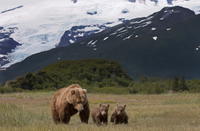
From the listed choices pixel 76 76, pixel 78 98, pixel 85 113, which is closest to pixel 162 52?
pixel 76 76

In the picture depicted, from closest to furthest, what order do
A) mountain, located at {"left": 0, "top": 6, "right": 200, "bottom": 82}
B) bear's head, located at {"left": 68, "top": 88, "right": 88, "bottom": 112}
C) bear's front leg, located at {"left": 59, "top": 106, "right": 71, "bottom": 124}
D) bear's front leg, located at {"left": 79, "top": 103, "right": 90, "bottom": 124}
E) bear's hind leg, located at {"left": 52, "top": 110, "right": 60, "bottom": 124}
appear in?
1. bear's head, located at {"left": 68, "top": 88, "right": 88, "bottom": 112}
2. bear's front leg, located at {"left": 59, "top": 106, "right": 71, "bottom": 124}
3. bear's front leg, located at {"left": 79, "top": 103, "right": 90, "bottom": 124}
4. bear's hind leg, located at {"left": 52, "top": 110, "right": 60, "bottom": 124}
5. mountain, located at {"left": 0, "top": 6, "right": 200, "bottom": 82}

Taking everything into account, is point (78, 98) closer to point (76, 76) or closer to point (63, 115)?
point (63, 115)

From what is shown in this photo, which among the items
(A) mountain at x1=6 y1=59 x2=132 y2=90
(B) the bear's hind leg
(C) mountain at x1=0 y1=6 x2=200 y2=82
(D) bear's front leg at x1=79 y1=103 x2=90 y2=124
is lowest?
(C) mountain at x1=0 y1=6 x2=200 y2=82

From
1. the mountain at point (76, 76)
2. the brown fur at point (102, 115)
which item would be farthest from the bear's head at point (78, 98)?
the mountain at point (76, 76)

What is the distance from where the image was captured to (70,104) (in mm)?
19188

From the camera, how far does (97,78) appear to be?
89.1 m

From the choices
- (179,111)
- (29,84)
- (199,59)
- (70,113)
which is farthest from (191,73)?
(70,113)

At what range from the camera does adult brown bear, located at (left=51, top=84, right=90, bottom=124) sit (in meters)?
18.8

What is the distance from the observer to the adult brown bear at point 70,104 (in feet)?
61.5

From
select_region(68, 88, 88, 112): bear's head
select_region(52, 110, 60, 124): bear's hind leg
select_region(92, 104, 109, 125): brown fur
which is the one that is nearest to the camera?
select_region(68, 88, 88, 112): bear's head

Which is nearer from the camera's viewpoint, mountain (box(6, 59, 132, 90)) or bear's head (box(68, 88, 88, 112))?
bear's head (box(68, 88, 88, 112))

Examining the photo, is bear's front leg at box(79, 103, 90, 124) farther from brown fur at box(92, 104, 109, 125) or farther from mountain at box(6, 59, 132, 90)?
mountain at box(6, 59, 132, 90)

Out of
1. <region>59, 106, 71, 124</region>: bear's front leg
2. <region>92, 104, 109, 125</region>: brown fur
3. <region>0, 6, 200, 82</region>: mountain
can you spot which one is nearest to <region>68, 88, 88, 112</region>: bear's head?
<region>59, 106, 71, 124</region>: bear's front leg

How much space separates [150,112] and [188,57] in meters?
147
